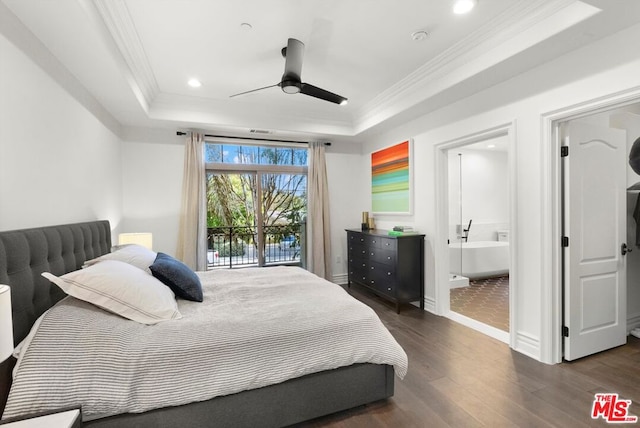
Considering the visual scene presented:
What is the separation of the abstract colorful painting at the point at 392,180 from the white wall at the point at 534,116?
830 mm

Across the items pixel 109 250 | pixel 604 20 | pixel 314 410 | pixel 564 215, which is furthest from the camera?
pixel 109 250

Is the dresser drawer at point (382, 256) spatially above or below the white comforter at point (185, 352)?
above

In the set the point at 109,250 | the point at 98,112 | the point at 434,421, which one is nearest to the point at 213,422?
the point at 434,421

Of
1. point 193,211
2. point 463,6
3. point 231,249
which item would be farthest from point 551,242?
point 193,211

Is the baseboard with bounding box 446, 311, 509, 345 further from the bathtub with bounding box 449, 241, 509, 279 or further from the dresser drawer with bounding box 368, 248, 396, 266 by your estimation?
the bathtub with bounding box 449, 241, 509, 279

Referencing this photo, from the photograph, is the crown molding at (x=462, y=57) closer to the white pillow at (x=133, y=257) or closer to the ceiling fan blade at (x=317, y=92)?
the ceiling fan blade at (x=317, y=92)

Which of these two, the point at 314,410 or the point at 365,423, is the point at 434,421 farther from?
the point at 314,410

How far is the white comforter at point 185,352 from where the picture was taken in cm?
134

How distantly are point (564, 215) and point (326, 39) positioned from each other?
8.23 ft

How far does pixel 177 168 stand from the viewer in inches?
170

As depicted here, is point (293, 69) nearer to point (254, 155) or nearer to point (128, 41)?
point (128, 41)

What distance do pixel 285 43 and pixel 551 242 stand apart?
2840 millimetres

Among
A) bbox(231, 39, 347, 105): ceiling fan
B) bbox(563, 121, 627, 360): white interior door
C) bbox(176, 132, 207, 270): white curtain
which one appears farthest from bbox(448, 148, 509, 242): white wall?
bbox(176, 132, 207, 270): white curtain

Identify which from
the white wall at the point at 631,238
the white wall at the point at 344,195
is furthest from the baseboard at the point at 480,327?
the white wall at the point at 344,195
